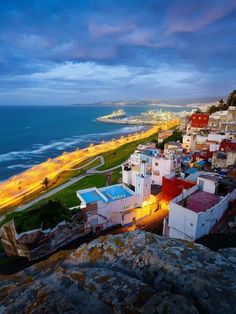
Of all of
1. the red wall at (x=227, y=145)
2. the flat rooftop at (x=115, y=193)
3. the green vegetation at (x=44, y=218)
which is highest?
the red wall at (x=227, y=145)

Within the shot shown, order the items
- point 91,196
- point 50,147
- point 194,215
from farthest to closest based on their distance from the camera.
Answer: point 50,147 → point 91,196 → point 194,215

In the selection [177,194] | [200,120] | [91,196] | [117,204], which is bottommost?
[117,204]

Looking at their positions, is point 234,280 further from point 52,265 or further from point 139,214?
point 139,214

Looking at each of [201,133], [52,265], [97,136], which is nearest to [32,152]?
[97,136]

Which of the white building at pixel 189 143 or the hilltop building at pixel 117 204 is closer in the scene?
the hilltop building at pixel 117 204

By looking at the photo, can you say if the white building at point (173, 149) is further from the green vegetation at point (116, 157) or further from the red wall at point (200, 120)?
the green vegetation at point (116, 157)

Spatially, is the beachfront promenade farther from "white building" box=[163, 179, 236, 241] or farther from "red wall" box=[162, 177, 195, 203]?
"white building" box=[163, 179, 236, 241]

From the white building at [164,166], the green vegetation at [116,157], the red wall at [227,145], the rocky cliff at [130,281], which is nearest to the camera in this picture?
the rocky cliff at [130,281]

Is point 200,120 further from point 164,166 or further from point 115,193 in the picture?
point 115,193

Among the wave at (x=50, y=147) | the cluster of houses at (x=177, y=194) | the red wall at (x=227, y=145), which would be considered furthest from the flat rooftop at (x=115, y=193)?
the wave at (x=50, y=147)

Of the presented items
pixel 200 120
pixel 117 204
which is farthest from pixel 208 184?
pixel 200 120
